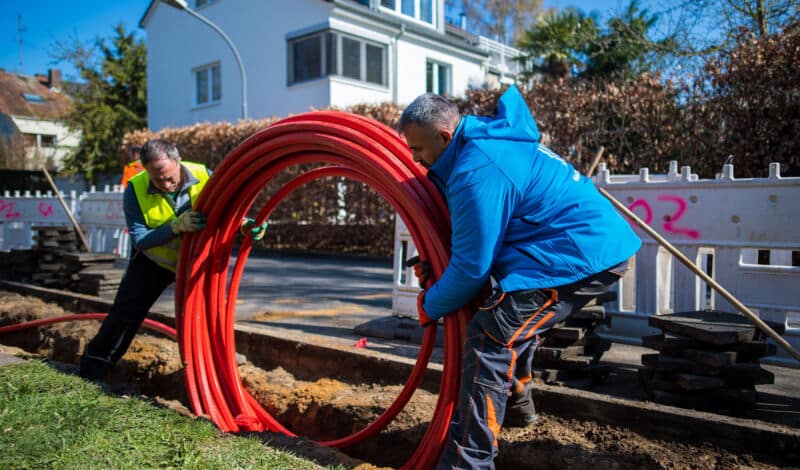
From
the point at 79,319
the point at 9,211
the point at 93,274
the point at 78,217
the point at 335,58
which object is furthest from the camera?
the point at 335,58

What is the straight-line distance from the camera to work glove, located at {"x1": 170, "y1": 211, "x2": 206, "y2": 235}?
3.96 m

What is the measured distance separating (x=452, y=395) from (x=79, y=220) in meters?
11.2

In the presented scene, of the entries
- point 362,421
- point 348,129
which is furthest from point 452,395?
point 348,129

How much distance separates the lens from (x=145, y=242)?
4133mm

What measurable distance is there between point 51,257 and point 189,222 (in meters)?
5.00

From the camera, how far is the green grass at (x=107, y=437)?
282 cm

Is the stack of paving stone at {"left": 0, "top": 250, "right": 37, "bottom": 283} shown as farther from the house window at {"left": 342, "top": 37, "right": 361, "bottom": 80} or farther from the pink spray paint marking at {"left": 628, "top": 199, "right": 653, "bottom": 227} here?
the house window at {"left": 342, "top": 37, "right": 361, "bottom": 80}

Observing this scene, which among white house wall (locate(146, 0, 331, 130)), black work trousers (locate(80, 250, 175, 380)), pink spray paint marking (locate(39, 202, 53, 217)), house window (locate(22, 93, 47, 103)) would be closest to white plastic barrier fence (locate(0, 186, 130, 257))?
pink spray paint marking (locate(39, 202, 53, 217))

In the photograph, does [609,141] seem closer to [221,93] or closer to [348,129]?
[348,129]

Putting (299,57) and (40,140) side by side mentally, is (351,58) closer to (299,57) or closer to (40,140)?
(299,57)

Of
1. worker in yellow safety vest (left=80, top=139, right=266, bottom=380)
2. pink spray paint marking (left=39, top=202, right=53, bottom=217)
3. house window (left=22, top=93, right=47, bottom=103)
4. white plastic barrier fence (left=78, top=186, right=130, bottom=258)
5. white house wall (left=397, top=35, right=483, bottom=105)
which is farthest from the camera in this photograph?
house window (left=22, top=93, right=47, bottom=103)

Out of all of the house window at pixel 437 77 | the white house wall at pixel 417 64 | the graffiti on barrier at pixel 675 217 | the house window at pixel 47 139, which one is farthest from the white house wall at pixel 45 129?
the graffiti on barrier at pixel 675 217

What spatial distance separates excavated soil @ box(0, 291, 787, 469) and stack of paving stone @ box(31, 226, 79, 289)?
6.01 feet

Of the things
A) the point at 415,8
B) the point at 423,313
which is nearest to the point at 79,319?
the point at 423,313
